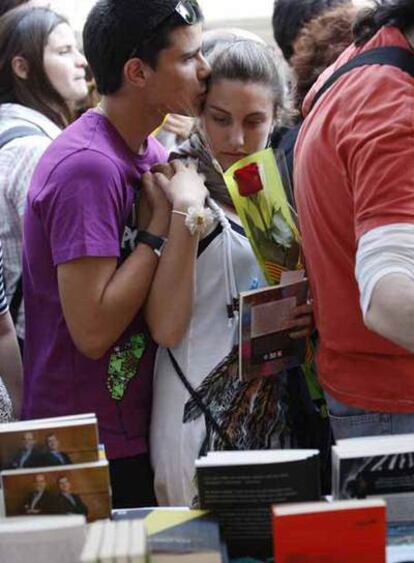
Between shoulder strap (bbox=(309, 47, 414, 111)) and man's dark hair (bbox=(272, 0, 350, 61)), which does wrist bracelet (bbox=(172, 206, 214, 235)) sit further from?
man's dark hair (bbox=(272, 0, 350, 61))

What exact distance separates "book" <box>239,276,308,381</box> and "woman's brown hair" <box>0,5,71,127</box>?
114 cm

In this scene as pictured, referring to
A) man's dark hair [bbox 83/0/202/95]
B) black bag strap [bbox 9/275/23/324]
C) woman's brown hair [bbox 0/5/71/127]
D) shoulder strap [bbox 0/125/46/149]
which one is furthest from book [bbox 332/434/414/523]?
woman's brown hair [bbox 0/5/71/127]

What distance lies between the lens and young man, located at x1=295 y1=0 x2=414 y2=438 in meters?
1.28

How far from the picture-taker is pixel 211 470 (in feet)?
4.09

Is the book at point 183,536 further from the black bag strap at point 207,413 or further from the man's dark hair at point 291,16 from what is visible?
the man's dark hair at point 291,16

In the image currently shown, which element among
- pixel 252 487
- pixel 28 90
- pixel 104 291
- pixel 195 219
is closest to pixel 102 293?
pixel 104 291

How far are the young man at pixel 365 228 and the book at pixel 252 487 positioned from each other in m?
0.23

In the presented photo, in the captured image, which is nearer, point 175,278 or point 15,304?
point 175,278

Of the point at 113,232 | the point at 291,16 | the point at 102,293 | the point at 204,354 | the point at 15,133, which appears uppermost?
the point at 291,16

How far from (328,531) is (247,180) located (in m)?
0.85

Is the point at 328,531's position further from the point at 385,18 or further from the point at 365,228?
the point at 385,18

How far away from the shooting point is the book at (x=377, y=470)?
1.22 m

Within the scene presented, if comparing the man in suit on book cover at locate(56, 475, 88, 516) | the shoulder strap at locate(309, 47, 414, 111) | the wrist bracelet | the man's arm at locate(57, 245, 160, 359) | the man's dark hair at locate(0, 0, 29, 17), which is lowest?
the man in suit on book cover at locate(56, 475, 88, 516)

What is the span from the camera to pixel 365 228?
1.30 m
